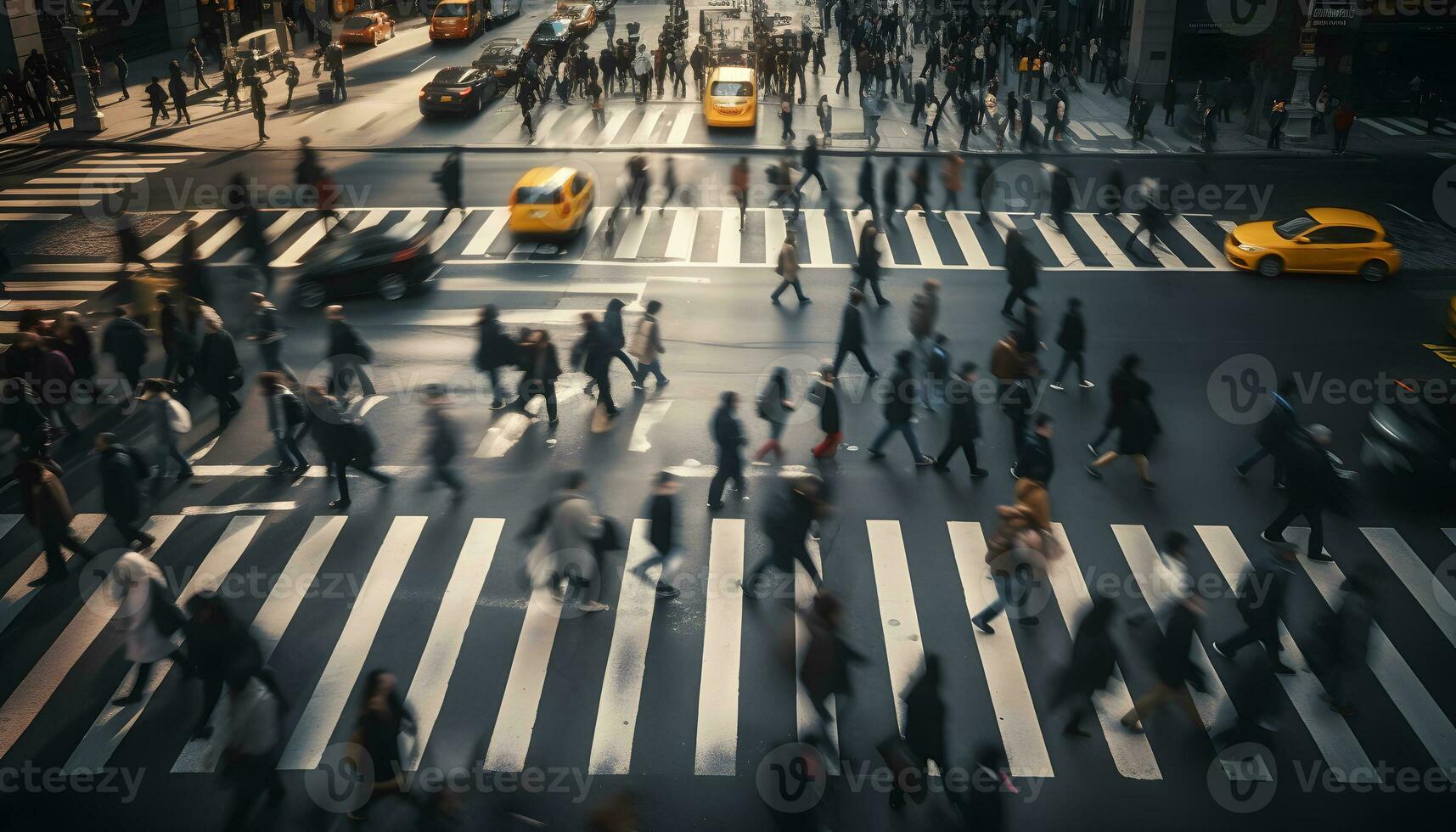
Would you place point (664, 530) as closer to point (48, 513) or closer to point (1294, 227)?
point (48, 513)

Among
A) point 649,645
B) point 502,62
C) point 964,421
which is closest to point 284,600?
point 649,645

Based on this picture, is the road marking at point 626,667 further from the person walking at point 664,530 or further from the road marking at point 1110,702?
the road marking at point 1110,702

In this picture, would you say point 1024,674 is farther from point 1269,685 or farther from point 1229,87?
point 1229,87

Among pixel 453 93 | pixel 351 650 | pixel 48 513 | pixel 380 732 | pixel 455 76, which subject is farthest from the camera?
pixel 455 76

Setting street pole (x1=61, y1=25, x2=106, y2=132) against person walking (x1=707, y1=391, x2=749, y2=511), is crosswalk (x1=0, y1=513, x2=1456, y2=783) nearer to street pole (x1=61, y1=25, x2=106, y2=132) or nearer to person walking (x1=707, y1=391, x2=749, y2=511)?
person walking (x1=707, y1=391, x2=749, y2=511)

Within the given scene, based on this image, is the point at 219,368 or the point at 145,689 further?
the point at 219,368

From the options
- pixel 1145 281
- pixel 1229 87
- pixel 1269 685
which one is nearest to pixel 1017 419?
pixel 1269 685

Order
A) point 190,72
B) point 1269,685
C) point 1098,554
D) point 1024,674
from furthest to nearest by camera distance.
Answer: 1. point 190,72
2. point 1098,554
3. point 1024,674
4. point 1269,685
